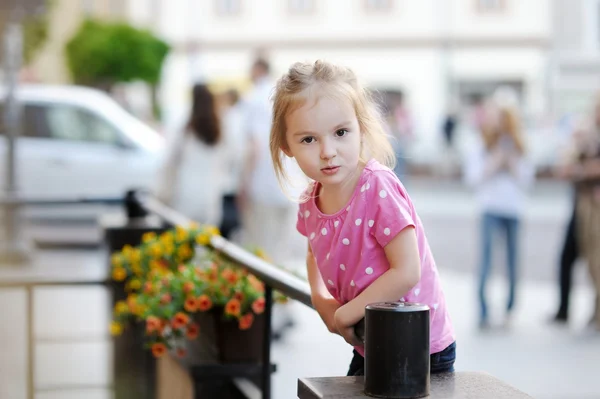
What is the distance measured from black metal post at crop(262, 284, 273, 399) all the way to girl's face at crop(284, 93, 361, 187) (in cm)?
112

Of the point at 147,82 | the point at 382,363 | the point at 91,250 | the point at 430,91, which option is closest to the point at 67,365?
the point at 382,363

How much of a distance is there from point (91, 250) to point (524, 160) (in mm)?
6276

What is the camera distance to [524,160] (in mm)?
9086

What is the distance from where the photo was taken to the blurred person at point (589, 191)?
870cm

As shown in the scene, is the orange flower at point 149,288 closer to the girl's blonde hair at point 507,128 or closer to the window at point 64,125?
the girl's blonde hair at point 507,128

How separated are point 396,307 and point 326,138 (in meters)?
0.43

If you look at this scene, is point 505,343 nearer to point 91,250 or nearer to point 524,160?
point 524,160

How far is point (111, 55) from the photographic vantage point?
37.1m

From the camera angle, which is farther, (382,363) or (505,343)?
(505,343)

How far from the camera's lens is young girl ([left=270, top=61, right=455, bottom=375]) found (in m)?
2.25

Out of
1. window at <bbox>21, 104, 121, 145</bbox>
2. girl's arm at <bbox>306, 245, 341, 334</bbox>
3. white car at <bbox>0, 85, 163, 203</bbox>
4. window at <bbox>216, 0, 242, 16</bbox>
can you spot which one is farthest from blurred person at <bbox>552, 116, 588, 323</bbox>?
window at <bbox>216, 0, 242, 16</bbox>

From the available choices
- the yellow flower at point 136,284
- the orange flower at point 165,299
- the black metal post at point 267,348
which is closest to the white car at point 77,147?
the yellow flower at point 136,284

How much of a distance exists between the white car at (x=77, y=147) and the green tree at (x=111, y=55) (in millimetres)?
22888

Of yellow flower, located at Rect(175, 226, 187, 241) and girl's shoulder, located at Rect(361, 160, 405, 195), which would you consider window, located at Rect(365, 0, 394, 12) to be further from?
girl's shoulder, located at Rect(361, 160, 405, 195)
